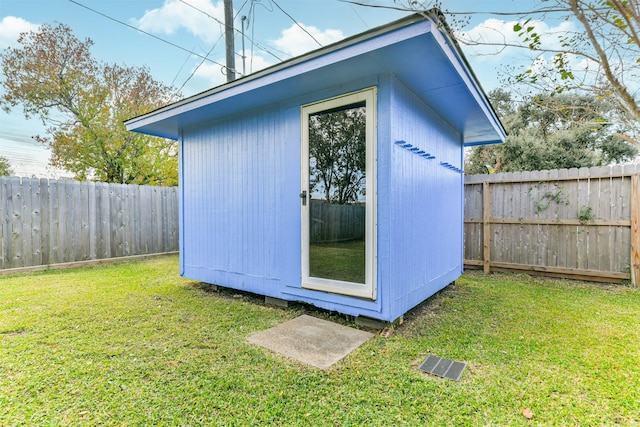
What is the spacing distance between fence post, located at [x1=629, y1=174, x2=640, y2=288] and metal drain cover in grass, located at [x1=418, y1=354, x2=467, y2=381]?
3.80 meters

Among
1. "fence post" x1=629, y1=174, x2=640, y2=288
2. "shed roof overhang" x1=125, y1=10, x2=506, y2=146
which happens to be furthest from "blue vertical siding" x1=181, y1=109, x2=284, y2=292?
"fence post" x1=629, y1=174, x2=640, y2=288

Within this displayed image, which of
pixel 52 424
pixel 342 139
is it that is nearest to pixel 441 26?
pixel 342 139

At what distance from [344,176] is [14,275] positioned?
218 inches

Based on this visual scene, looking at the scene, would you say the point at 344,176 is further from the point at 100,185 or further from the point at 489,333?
the point at 100,185

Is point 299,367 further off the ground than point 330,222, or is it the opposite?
point 330,222

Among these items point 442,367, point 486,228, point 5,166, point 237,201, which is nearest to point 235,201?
point 237,201

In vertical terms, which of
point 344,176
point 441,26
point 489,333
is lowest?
point 489,333

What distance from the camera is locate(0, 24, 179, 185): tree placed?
8.02m

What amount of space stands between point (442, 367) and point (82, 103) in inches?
426

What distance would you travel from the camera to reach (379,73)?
2586 mm

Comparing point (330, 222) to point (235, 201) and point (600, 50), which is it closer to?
point (235, 201)

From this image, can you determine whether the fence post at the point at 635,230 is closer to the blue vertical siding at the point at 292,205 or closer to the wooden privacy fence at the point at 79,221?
the blue vertical siding at the point at 292,205

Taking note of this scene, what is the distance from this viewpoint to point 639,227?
158 inches

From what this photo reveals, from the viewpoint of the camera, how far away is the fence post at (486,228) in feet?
17.2
